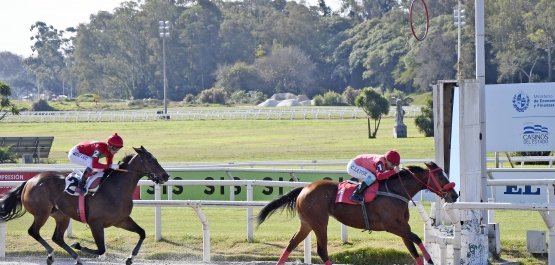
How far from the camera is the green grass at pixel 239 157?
8905 millimetres

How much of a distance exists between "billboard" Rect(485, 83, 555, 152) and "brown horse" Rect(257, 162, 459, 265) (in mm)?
7627

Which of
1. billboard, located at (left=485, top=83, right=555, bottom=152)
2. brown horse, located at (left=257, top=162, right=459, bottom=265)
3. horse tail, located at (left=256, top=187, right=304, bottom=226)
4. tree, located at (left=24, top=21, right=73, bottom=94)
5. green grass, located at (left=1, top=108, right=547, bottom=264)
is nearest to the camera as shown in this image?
brown horse, located at (left=257, top=162, right=459, bottom=265)

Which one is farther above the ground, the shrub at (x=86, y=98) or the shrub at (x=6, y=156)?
the shrub at (x=86, y=98)

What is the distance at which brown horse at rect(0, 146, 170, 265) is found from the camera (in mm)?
8016

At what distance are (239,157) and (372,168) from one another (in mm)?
18688

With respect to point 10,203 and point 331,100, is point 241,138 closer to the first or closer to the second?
point 10,203

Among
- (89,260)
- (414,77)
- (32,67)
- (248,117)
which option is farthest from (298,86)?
(89,260)

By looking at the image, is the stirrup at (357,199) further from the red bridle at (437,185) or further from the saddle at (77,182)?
the saddle at (77,182)

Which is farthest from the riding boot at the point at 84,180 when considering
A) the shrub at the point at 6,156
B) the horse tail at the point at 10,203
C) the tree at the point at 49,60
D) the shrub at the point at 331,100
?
the tree at the point at 49,60

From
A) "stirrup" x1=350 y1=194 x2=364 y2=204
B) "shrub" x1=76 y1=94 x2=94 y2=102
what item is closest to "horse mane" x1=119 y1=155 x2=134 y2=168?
"stirrup" x1=350 y1=194 x2=364 y2=204

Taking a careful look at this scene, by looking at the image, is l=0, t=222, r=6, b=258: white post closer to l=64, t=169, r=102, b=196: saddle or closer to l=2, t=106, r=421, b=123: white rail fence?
l=64, t=169, r=102, b=196: saddle

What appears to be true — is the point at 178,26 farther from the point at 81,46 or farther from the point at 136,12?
the point at 81,46

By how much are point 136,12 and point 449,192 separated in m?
78.3

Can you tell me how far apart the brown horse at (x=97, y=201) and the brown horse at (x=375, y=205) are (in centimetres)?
148
